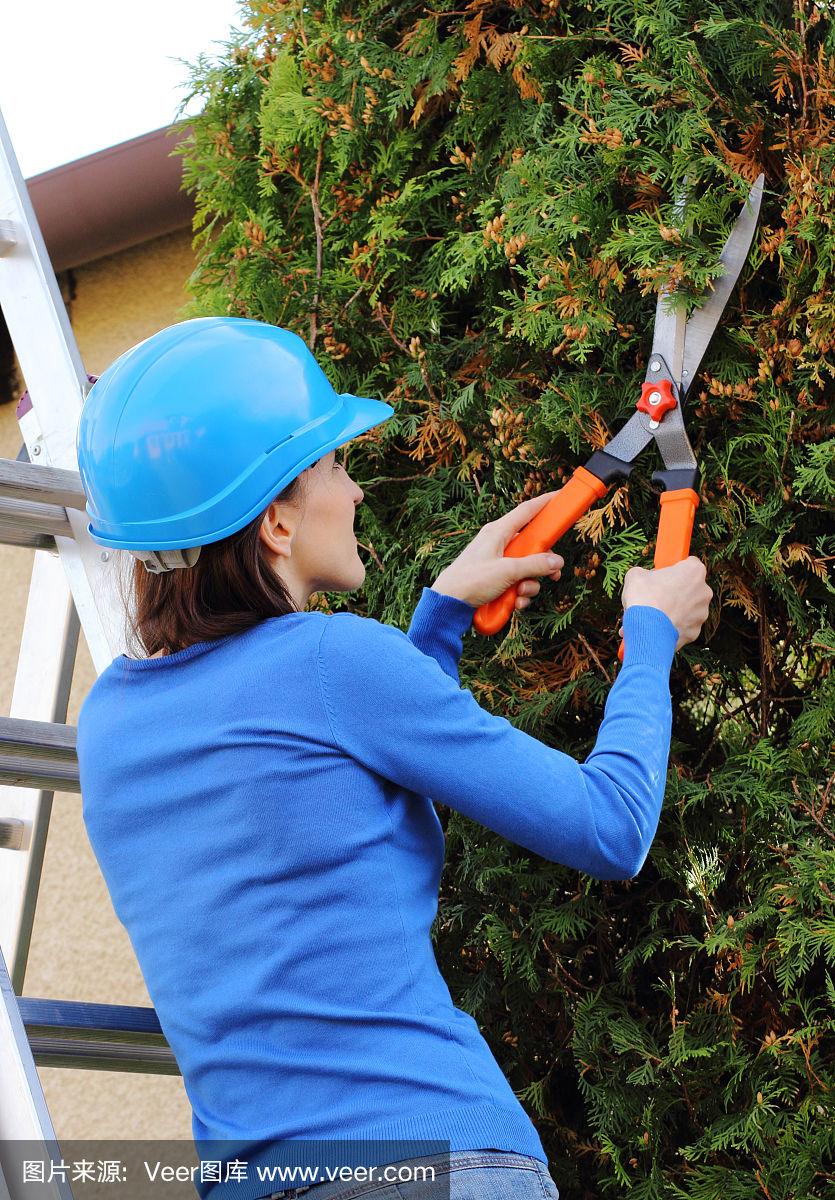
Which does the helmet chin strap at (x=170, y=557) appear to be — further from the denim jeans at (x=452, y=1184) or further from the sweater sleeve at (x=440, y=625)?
the denim jeans at (x=452, y=1184)

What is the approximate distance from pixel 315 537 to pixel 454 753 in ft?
1.35

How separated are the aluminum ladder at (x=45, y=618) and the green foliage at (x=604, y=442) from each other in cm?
57

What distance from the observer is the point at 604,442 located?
219 centimetres

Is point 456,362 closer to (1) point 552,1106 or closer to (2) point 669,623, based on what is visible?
(2) point 669,623

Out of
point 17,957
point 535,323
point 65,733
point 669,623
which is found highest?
point 535,323

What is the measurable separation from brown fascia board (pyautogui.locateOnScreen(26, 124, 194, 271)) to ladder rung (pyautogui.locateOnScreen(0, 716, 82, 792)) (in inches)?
125

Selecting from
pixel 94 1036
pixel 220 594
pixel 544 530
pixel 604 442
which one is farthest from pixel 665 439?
pixel 94 1036

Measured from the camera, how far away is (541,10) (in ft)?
7.70

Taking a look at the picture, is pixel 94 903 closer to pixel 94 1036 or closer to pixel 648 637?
pixel 94 1036

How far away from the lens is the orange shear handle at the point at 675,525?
1987 mm

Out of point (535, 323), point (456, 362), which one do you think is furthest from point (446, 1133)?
point (456, 362)

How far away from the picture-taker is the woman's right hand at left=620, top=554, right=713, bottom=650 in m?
1.83

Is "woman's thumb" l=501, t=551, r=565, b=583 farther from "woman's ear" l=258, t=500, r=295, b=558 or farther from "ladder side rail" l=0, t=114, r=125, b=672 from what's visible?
"ladder side rail" l=0, t=114, r=125, b=672

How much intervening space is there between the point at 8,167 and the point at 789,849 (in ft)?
6.35
